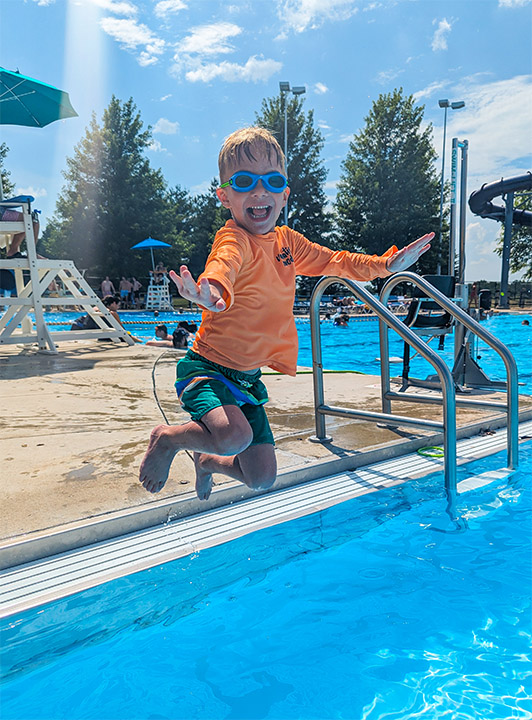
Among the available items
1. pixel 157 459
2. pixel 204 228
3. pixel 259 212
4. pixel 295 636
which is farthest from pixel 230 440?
pixel 204 228

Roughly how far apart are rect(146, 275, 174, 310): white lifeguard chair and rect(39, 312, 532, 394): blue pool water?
1.26 m

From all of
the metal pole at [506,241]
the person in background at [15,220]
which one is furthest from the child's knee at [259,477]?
the metal pole at [506,241]

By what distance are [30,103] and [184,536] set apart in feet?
27.8

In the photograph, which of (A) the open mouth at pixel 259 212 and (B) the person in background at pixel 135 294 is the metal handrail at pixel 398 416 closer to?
(A) the open mouth at pixel 259 212

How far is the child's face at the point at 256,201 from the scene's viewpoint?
202 cm

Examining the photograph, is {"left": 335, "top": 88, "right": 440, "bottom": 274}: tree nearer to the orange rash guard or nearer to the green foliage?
the green foliage

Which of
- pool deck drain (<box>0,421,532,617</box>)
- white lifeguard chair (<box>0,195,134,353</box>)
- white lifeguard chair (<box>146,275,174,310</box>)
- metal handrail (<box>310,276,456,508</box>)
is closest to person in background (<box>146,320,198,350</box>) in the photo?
white lifeguard chair (<box>0,195,134,353</box>)

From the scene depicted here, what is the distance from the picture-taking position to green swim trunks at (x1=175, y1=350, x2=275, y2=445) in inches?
77.7

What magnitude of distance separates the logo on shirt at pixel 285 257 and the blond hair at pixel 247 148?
32 cm

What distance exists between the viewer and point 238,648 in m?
1.91

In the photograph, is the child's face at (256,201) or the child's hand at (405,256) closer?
the child's face at (256,201)

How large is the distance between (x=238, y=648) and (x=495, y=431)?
10.2 ft

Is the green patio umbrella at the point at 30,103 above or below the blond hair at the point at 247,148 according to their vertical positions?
above

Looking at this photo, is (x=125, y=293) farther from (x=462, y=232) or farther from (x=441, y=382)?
(x=441, y=382)
